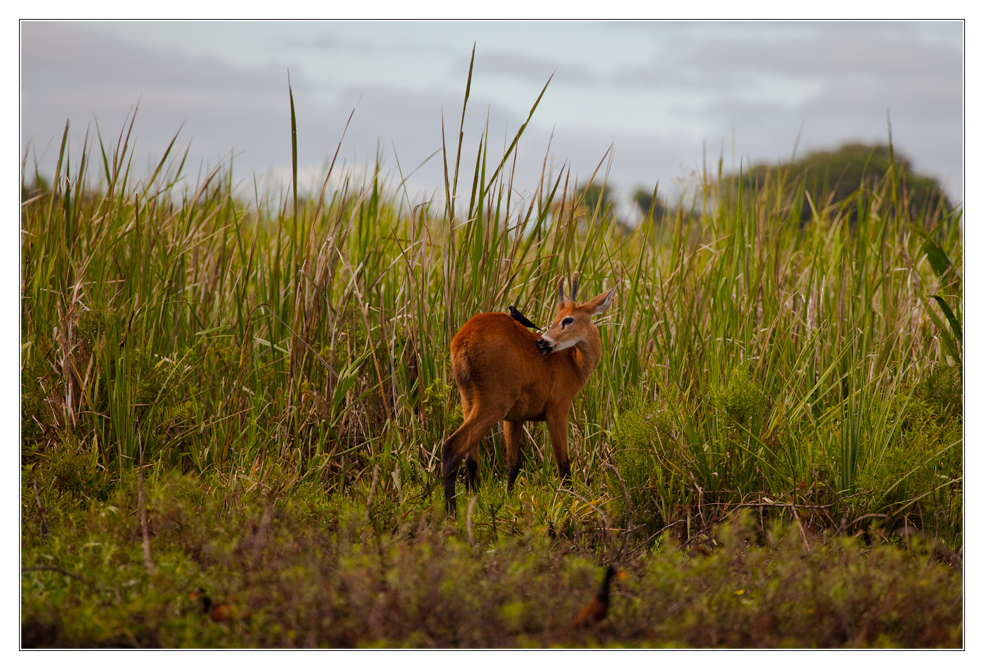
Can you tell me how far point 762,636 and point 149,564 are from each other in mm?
1902

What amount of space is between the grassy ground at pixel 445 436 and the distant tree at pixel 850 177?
1.13ft

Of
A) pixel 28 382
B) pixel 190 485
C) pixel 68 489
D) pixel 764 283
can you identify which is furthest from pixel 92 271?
pixel 764 283

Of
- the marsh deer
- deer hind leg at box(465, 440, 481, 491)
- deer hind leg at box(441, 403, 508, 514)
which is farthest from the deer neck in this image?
deer hind leg at box(465, 440, 481, 491)

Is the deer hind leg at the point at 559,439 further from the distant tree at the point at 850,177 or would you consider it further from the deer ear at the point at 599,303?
the distant tree at the point at 850,177

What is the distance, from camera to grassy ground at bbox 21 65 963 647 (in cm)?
224

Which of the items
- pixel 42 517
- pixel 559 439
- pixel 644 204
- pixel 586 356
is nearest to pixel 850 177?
pixel 644 204

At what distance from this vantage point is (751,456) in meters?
3.33

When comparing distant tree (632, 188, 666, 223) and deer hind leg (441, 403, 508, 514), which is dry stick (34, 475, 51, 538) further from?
distant tree (632, 188, 666, 223)

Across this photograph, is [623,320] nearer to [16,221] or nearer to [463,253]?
[463,253]

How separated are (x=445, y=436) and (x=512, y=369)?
2.49ft

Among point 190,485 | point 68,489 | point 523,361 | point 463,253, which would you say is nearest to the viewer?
point 523,361

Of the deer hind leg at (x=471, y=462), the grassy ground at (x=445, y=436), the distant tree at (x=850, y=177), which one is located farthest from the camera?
the distant tree at (x=850, y=177)

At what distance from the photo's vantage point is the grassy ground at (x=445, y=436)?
7.36 ft

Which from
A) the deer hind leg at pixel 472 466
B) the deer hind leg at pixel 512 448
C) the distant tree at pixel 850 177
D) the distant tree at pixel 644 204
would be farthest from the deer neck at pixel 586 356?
the distant tree at pixel 850 177
